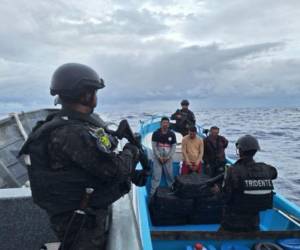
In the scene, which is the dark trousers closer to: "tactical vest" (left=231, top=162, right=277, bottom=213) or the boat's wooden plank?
the boat's wooden plank

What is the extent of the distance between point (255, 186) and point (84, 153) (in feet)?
9.99

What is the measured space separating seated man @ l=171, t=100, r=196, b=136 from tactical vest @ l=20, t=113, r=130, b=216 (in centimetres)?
770

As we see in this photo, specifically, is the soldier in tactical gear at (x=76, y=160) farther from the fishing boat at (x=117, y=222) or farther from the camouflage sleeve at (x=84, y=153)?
the fishing boat at (x=117, y=222)

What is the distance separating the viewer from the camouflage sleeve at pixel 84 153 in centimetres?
191

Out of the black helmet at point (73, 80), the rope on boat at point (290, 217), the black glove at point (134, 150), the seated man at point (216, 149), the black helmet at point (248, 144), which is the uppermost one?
the black helmet at point (73, 80)

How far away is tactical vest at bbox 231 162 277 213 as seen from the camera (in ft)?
14.4

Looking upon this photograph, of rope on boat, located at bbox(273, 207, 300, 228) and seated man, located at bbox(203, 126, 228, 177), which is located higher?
seated man, located at bbox(203, 126, 228, 177)

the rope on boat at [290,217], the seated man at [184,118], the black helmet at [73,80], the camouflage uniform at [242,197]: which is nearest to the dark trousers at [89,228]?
the black helmet at [73,80]

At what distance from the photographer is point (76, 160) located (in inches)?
75.3

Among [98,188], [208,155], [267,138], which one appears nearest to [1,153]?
[98,188]

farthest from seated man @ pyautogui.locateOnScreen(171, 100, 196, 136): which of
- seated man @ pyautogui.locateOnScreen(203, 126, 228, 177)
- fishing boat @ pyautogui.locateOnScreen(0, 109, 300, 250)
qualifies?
fishing boat @ pyautogui.locateOnScreen(0, 109, 300, 250)

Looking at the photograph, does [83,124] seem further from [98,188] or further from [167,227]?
[167,227]

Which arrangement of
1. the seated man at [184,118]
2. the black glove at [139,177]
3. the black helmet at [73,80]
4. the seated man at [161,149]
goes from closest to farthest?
the black helmet at [73,80], the black glove at [139,177], the seated man at [161,149], the seated man at [184,118]

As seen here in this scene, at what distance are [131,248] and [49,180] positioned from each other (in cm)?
61
